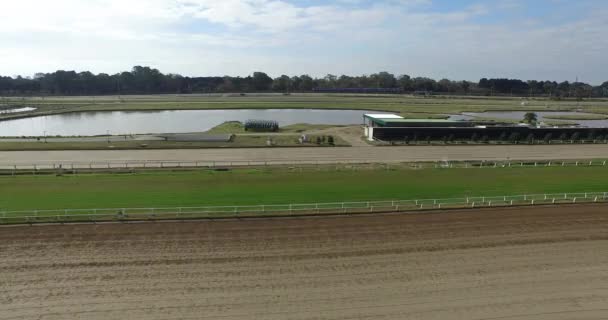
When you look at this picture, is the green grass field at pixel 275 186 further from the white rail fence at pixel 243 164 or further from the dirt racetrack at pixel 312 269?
the dirt racetrack at pixel 312 269

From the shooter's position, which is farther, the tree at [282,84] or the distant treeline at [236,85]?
the tree at [282,84]

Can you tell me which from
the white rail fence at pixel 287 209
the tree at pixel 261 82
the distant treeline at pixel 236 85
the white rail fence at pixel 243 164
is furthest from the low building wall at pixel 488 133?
the tree at pixel 261 82

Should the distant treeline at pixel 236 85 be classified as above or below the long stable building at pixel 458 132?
above

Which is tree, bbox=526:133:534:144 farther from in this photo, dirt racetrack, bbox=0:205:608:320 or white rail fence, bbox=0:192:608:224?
dirt racetrack, bbox=0:205:608:320

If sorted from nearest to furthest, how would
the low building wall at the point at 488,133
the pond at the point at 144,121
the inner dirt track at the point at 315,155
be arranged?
the inner dirt track at the point at 315,155
the low building wall at the point at 488,133
the pond at the point at 144,121

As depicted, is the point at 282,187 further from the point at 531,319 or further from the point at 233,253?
the point at 531,319

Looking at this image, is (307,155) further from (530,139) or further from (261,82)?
(261,82)

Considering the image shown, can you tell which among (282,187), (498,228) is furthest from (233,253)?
(498,228)

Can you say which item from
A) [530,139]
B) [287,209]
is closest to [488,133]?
[530,139]
